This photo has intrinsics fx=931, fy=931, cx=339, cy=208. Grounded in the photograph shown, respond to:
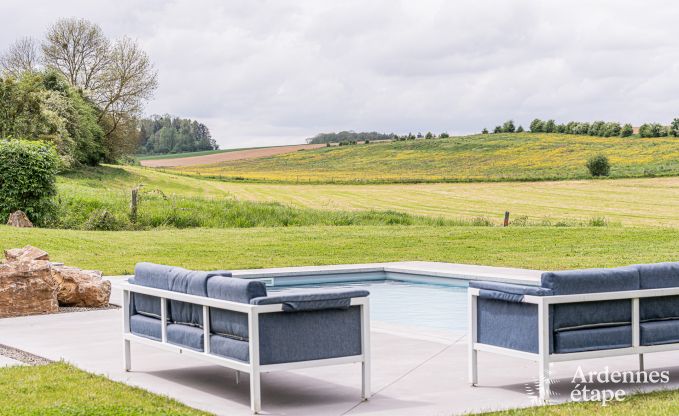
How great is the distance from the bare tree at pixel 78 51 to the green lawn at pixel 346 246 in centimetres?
3668

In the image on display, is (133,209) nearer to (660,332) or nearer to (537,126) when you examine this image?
(660,332)

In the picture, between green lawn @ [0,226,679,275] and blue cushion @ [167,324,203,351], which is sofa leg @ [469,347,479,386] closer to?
blue cushion @ [167,324,203,351]

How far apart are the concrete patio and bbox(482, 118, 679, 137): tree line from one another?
69541mm

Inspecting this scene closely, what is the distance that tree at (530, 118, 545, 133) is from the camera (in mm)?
88812

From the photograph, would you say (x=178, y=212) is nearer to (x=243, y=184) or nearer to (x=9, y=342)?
(x=9, y=342)

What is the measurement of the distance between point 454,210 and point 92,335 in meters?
34.5

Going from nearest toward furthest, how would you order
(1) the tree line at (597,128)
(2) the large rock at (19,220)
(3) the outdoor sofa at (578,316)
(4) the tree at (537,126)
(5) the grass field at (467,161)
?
1. (3) the outdoor sofa at (578,316)
2. (2) the large rock at (19,220)
3. (5) the grass field at (467,161)
4. (1) the tree line at (597,128)
5. (4) the tree at (537,126)

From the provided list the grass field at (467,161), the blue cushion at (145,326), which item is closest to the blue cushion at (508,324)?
the blue cushion at (145,326)

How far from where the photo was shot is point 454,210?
4378cm

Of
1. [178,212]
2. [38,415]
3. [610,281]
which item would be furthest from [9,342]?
[178,212]

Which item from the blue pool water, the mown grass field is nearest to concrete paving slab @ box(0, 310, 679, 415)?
the blue pool water

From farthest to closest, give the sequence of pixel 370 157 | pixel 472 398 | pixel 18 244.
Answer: pixel 370 157
pixel 18 244
pixel 472 398

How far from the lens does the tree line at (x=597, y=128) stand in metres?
74.8

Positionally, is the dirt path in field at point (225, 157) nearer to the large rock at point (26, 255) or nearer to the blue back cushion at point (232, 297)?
the large rock at point (26, 255)
